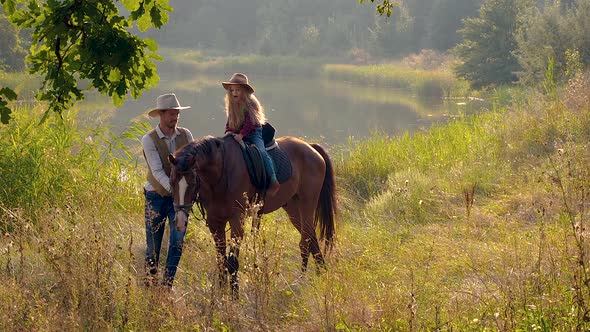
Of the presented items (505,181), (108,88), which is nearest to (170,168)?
(108,88)

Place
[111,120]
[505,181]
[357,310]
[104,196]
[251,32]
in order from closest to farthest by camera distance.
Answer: [357,310]
[104,196]
[505,181]
[111,120]
[251,32]

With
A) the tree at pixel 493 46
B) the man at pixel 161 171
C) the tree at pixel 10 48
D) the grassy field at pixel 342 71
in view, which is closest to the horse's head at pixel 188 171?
the man at pixel 161 171

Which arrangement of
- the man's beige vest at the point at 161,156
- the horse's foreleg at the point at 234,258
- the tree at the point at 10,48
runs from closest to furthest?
1. the horse's foreleg at the point at 234,258
2. the man's beige vest at the point at 161,156
3. the tree at the point at 10,48

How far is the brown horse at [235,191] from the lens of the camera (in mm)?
5480

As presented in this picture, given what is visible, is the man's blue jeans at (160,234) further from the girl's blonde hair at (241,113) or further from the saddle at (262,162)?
the girl's blonde hair at (241,113)

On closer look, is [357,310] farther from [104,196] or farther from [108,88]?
[104,196]

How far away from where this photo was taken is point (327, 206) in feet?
24.1

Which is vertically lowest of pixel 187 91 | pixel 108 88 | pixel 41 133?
pixel 187 91

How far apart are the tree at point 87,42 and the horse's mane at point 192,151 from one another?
787 mm

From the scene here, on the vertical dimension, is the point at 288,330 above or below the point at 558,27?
below

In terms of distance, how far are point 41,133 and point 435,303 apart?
618 centimetres

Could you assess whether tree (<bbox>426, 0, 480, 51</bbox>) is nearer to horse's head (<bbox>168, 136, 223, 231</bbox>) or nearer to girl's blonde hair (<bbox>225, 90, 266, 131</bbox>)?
girl's blonde hair (<bbox>225, 90, 266, 131</bbox>)

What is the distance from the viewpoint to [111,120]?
87.0 feet

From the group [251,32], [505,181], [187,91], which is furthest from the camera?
[251,32]
